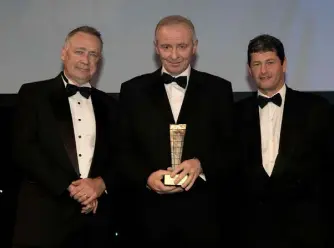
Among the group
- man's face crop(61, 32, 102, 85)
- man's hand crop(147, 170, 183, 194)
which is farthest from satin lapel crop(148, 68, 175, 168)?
man's face crop(61, 32, 102, 85)

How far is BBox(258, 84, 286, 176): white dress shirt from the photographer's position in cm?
294

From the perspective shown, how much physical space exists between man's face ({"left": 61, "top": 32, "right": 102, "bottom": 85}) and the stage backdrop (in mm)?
980

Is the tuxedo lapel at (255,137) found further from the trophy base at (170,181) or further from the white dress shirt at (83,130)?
the white dress shirt at (83,130)

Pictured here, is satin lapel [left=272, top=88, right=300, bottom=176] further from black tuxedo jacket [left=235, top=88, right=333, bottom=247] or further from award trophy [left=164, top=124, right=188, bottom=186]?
award trophy [left=164, top=124, right=188, bottom=186]

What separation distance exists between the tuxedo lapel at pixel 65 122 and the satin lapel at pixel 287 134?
1.10 metres

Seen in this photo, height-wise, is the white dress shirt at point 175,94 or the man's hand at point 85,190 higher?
the white dress shirt at point 175,94

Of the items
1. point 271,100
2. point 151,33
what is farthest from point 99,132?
point 151,33

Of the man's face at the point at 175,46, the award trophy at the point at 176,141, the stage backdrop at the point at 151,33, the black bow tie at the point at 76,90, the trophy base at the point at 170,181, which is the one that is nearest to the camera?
the trophy base at the point at 170,181

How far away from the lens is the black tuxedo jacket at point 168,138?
9.16ft

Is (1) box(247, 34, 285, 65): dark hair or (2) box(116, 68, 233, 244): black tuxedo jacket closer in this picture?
(2) box(116, 68, 233, 244): black tuxedo jacket

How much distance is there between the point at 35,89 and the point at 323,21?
2.18 meters

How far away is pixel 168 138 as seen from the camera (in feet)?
9.19

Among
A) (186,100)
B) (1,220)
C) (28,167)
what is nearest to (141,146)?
(186,100)

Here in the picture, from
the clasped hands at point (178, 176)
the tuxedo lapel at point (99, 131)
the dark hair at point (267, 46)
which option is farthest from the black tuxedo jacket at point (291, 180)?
the tuxedo lapel at point (99, 131)
